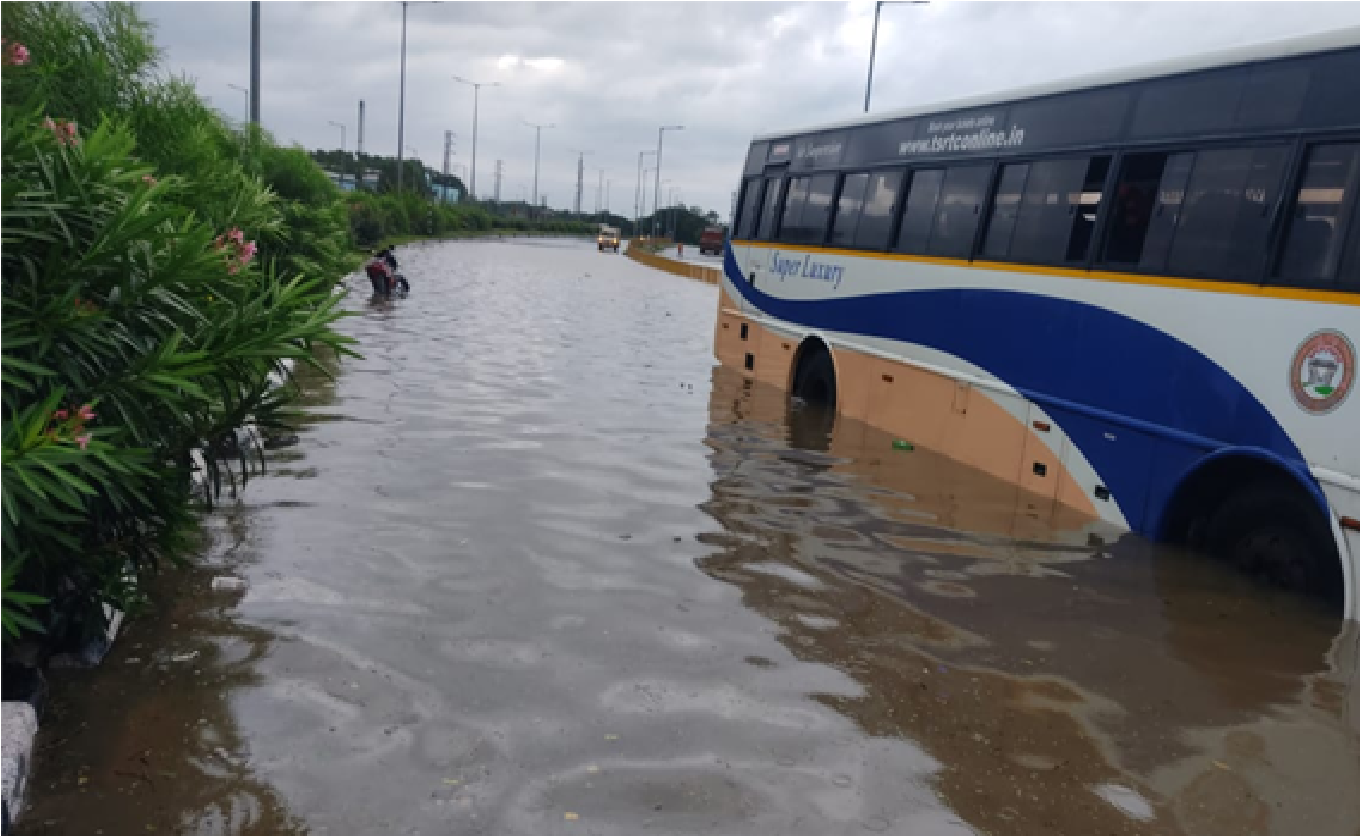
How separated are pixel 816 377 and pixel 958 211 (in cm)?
322

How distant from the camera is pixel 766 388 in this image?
1439 centimetres

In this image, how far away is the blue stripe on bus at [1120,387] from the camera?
6992 mm

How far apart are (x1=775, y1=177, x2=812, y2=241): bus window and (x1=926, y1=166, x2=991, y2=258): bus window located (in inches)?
123

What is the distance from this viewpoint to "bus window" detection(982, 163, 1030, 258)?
31.1ft

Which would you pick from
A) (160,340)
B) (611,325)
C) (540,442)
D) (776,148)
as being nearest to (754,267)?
(776,148)

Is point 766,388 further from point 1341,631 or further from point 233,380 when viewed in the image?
point 233,380

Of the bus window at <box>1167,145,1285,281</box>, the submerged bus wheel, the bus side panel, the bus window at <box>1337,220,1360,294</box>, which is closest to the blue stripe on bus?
the bus side panel

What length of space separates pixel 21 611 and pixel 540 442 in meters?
6.45

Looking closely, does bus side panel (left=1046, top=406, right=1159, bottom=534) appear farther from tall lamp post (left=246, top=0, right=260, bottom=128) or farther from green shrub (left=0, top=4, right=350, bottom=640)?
tall lamp post (left=246, top=0, right=260, bottom=128)

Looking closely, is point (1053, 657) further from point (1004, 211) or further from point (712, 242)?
point (712, 242)

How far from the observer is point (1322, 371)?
635 centimetres

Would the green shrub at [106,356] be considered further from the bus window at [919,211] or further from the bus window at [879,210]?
the bus window at [879,210]

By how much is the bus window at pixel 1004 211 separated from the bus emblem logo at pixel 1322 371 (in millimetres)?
3282

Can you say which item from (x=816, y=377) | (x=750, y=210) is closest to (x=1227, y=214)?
(x=816, y=377)
